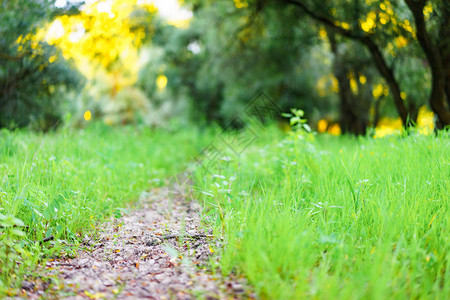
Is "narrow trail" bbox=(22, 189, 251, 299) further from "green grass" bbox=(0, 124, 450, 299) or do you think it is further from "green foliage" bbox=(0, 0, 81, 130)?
"green foliage" bbox=(0, 0, 81, 130)

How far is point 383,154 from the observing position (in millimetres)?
3707

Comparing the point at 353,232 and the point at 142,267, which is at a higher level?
the point at 353,232

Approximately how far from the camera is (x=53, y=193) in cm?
293

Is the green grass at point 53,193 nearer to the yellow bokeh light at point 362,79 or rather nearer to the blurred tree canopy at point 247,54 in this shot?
the blurred tree canopy at point 247,54

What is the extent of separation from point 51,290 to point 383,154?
352 centimetres

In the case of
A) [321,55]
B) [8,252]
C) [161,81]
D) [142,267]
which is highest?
[321,55]

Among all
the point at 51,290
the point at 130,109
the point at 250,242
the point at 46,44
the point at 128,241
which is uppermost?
the point at 46,44

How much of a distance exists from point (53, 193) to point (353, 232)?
2.64 metres

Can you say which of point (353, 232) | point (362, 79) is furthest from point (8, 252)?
point (362, 79)

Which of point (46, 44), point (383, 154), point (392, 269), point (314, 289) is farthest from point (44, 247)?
point (46, 44)

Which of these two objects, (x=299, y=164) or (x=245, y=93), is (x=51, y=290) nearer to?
(x=299, y=164)

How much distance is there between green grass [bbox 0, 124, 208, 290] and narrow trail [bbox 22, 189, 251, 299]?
6.8 inches

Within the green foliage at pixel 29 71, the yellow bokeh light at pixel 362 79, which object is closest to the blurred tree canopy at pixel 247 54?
the green foliage at pixel 29 71

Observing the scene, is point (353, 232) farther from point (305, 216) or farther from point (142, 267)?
point (142, 267)
